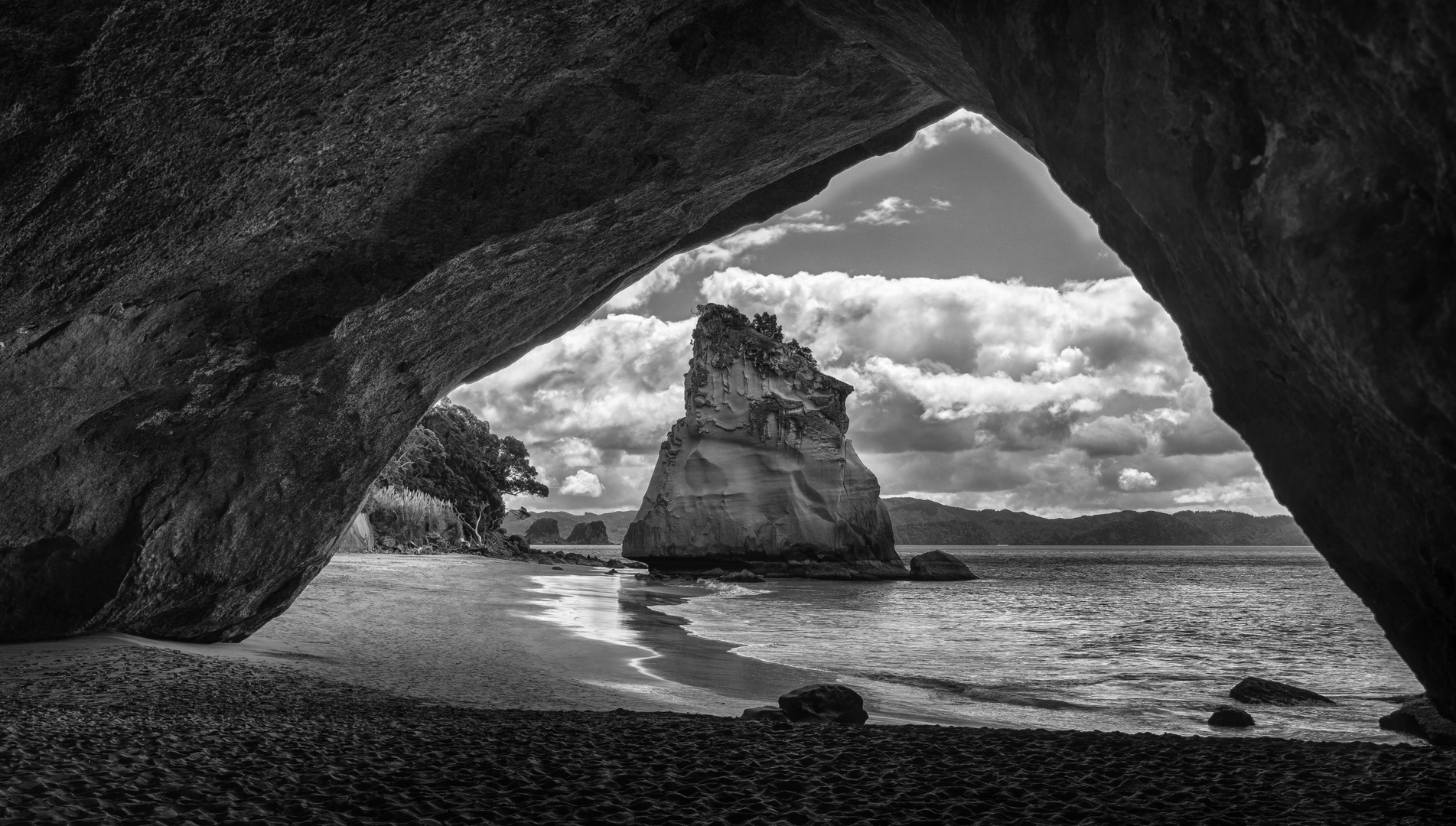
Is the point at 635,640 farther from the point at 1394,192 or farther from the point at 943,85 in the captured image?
the point at 1394,192

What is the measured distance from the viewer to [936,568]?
43.6 meters

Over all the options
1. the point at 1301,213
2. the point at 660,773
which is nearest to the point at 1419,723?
the point at 1301,213

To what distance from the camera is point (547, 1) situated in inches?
175

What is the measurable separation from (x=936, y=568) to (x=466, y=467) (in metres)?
25.1

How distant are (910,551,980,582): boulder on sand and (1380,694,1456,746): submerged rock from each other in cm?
3424

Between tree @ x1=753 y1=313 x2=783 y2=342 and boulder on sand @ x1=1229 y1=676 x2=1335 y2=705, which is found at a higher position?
tree @ x1=753 y1=313 x2=783 y2=342

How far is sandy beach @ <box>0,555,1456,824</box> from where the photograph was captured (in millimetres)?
2965

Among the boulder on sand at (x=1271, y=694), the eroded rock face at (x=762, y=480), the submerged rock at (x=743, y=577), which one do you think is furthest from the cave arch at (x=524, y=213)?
the eroded rock face at (x=762, y=480)

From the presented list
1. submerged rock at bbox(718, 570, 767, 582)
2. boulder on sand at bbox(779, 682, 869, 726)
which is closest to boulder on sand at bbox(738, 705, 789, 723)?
boulder on sand at bbox(779, 682, 869, 726)

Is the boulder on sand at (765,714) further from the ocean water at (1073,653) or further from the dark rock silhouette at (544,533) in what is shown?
the dark rock silhouette at (544,533)

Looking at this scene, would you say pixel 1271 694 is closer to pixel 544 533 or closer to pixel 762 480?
pixel 762 480

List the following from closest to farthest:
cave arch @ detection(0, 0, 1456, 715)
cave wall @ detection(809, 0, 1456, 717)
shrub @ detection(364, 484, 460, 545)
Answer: cave wall @ detection(809, 0, 1456, 717)
cave arch @ detection(0, 0, 1456, 715)
shrub @ detection(364, 484, 460, 545)

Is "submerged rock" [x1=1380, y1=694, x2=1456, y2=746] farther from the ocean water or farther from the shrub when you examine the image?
the shrub

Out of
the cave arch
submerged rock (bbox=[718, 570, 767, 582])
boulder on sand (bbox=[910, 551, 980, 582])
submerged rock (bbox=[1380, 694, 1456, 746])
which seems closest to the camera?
the cave arch
